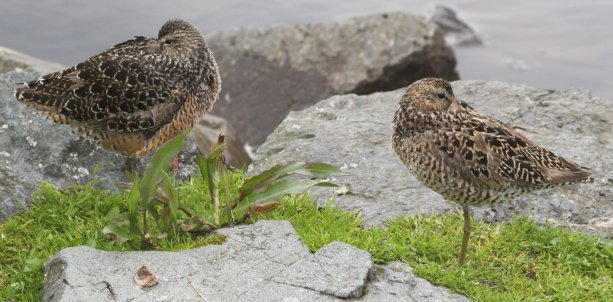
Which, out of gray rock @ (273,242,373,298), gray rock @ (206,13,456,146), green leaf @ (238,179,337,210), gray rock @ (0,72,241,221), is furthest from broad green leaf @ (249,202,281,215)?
gray rock @ (206,13,456,146)

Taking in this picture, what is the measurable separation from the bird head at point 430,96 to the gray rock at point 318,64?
558 cm

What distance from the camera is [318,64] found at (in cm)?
1251

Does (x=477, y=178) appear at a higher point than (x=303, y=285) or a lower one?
higher

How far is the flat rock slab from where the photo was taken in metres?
5.64

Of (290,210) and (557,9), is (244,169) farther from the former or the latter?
(557,9)

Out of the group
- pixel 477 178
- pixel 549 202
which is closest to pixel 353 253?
pixel 477 178

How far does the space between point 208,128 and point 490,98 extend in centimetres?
335

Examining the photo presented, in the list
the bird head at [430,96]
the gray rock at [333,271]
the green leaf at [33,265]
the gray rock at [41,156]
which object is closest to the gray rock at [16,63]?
the gray rock at [41,156]

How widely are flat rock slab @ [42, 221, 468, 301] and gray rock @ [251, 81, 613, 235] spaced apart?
42.0 inches

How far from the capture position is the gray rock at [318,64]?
40.2 ft

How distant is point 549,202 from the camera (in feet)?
23.6

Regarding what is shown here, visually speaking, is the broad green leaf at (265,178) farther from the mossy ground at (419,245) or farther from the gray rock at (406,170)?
the gray rock at (406,170)

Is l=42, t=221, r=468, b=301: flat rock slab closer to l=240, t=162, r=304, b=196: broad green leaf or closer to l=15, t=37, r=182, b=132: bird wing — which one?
l=240, t=162, r=304, b=196: broad green leaf

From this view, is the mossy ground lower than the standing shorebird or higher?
lower
